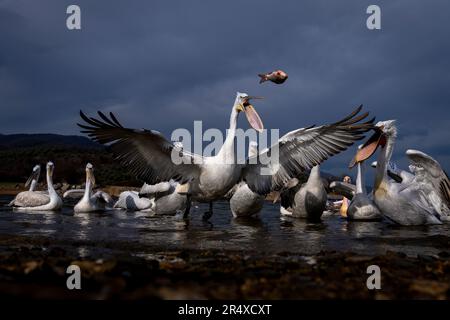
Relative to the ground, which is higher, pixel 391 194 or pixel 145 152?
pixel 145 152

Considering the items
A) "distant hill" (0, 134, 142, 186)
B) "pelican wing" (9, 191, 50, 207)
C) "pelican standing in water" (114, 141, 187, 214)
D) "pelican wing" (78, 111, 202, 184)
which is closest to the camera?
"pelican wing" (78, 111, 202, 184)

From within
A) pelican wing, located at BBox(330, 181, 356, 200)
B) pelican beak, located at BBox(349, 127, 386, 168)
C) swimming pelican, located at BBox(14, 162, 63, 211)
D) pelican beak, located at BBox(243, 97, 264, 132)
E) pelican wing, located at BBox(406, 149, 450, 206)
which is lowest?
swimming pelican, located at BBox(14, 162, 63, 211)

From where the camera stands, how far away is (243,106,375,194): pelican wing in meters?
8.47

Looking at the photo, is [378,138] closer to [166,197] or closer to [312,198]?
[312,198]

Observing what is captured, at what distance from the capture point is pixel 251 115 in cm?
875

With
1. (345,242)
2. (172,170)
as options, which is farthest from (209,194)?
(345,242)

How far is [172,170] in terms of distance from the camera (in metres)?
9.13

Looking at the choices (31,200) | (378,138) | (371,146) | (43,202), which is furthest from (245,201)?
(31,200)

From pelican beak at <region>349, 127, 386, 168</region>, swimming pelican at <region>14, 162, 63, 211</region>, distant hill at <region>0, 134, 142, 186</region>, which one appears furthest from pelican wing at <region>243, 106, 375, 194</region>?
distant hill at <region>0, 134, 142, 186</region>

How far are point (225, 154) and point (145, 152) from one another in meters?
1.56

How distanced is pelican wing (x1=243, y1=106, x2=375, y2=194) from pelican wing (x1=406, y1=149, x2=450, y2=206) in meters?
1.23

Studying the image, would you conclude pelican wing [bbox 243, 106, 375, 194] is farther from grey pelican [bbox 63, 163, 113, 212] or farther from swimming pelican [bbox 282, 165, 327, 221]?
grey pelican [bbox 63, 163, 113, 212]

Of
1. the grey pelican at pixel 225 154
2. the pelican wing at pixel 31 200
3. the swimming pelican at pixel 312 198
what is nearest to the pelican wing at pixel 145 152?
the grey pelican at pixel 225 154
